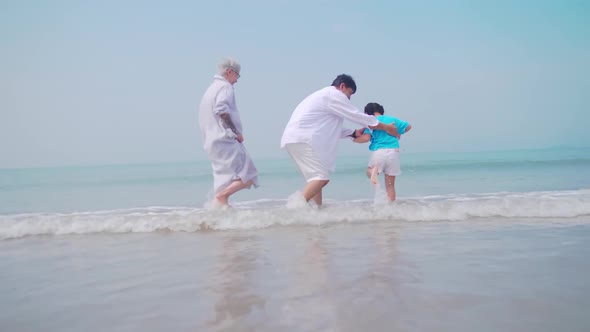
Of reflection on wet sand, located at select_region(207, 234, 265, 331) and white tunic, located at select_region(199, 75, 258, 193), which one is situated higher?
white tunic, located at select_region(199, 75, 258, 193)

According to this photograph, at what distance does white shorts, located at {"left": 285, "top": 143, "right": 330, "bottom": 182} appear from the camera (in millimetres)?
4727

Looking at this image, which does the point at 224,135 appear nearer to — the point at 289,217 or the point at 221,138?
the point at 221,138

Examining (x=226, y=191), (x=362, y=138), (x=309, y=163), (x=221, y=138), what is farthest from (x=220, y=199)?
(x=362, y=138)

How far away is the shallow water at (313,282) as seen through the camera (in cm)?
173

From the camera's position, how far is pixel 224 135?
4914 millimetres

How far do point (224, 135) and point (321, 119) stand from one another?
47.3 inches

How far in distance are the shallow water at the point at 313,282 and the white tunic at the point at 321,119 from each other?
1.32 metres

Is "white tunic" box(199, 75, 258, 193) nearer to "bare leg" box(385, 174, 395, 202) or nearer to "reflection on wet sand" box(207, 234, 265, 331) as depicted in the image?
"reflection on wet sand" box(207, 234, 265, 331)

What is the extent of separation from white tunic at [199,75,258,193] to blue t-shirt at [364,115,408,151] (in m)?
1.74

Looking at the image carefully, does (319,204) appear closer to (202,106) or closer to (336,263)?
(202,106)

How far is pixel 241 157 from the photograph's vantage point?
507 cm

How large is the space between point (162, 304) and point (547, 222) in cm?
370

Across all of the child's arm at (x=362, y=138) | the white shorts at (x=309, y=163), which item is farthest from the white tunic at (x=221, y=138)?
the child's arm at (x=362, y=138)

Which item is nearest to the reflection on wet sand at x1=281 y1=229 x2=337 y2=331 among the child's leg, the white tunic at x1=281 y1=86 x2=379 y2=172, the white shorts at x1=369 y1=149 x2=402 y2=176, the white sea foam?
the white sea foam
